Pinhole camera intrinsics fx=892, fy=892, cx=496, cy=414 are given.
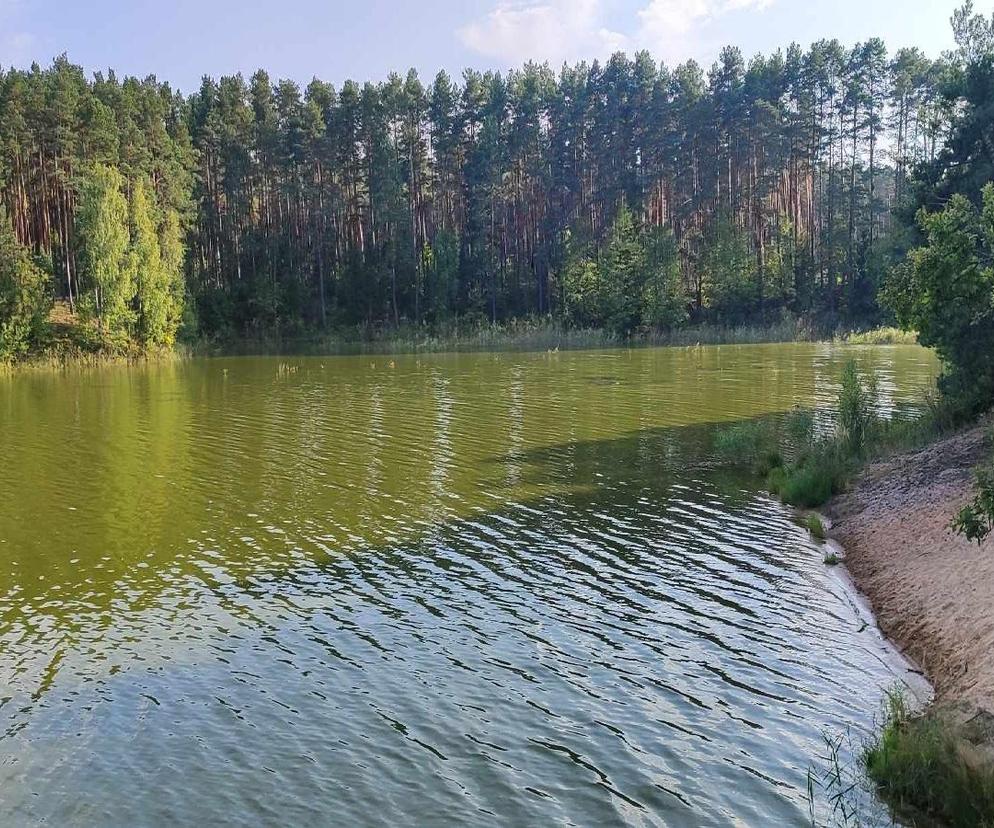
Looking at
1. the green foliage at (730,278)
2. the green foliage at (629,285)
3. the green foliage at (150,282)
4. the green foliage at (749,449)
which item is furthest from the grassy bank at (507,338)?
the green foliage at (749,449)

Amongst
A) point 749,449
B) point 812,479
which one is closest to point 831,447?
point 749,449

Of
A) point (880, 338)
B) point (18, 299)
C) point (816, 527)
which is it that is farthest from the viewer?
point (880, 338)

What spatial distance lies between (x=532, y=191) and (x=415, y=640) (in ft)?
262

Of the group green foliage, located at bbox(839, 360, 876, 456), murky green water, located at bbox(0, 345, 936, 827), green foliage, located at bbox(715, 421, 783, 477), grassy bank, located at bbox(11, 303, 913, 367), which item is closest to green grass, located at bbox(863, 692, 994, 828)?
murky green water, located at bbox(0, 345, 936, 827)

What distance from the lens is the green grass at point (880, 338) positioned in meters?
62.8

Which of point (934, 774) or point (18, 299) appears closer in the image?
point (934, 774)

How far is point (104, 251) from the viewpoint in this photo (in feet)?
182

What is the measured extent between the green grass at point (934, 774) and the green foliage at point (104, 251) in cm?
5591

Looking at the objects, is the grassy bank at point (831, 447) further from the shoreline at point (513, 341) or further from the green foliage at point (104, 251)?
the green foliage at point (104, 251)

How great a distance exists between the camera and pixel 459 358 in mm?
56500

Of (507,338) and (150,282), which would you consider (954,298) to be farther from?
(507,338)

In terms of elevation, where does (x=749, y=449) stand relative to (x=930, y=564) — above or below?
above

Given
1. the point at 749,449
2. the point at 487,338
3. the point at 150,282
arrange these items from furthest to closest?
the point at 487,338 → the point at 150,282 → the point at 749,449

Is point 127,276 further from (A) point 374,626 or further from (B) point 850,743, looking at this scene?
(B) point 850,743
